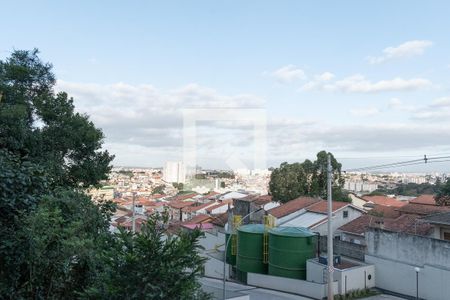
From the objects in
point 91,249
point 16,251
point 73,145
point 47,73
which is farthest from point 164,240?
point 47,73

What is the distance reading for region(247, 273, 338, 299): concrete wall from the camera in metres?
19.4

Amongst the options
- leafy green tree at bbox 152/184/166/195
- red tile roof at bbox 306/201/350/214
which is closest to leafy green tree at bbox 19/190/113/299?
red tile roof at bbox 306/201/350/214

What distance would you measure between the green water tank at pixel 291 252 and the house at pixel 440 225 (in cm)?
651

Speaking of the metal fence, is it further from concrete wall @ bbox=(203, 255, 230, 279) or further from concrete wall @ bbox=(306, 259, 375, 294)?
concrete wall @ bbox=(203, 255, 230, 279)

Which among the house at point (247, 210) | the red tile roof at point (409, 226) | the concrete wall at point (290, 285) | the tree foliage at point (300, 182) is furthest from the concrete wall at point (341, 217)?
the tree foliage at point (300, 182)

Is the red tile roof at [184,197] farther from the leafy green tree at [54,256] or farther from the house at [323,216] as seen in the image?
the leafy green tree at [54,256]

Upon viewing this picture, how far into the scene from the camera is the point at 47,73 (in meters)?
15.1

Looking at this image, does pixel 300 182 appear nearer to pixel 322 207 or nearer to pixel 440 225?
pixel 322 207

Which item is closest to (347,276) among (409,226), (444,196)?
(409,226)

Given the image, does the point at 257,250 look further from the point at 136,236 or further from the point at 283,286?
the point at 136,236

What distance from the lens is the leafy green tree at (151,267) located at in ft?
17.1

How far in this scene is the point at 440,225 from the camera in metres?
22.2

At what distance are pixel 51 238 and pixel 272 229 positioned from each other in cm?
1877

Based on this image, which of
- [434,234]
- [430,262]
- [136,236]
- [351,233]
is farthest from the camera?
[351,233]
